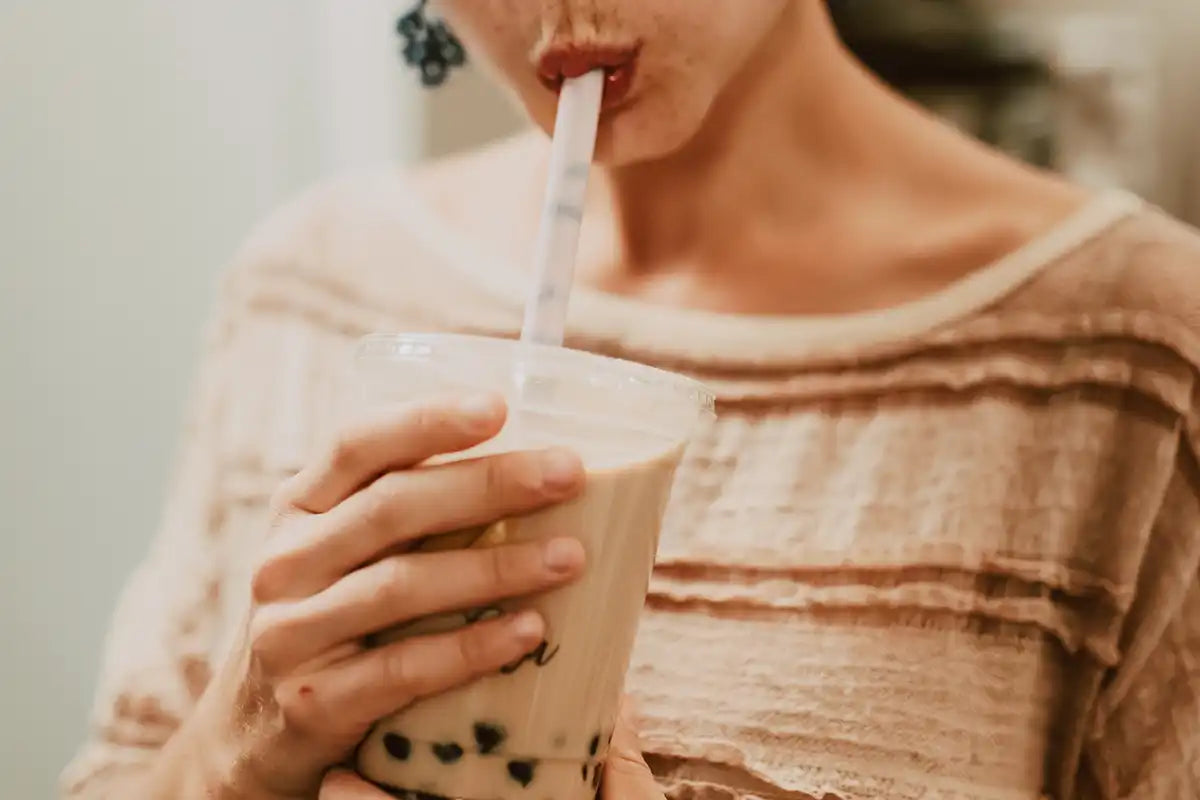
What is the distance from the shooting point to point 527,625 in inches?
15.4

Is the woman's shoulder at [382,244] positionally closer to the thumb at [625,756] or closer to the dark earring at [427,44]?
the dark earring at [427,44]

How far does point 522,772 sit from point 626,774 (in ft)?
0.29

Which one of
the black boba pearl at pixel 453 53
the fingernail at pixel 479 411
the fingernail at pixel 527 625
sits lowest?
the fingernail at pixel 527 625

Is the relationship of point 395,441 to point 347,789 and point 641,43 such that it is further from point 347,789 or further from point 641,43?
point 641,43

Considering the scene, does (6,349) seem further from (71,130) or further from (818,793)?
(818,793)

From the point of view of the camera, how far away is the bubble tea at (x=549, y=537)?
396mm

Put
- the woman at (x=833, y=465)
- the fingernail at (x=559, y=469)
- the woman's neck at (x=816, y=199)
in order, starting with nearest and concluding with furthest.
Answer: the fingernail at (x=559, y=469), the woman at (x=833, y=465), the woman's neck at (x=816, y=199)

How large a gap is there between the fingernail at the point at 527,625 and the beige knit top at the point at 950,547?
0.88 feet

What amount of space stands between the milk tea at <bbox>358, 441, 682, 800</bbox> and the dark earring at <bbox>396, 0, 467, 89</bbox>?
0.47m

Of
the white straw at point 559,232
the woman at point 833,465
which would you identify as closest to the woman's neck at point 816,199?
the woman at point 833,465

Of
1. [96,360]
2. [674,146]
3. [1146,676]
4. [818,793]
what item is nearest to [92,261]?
[96,360]

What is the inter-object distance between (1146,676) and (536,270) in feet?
1.37

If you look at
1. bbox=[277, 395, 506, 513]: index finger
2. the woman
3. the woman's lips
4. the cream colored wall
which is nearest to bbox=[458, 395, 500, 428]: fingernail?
bbox=[277, 395, 506, 513]: index finger

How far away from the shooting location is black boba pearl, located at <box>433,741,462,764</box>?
0.41 meters
